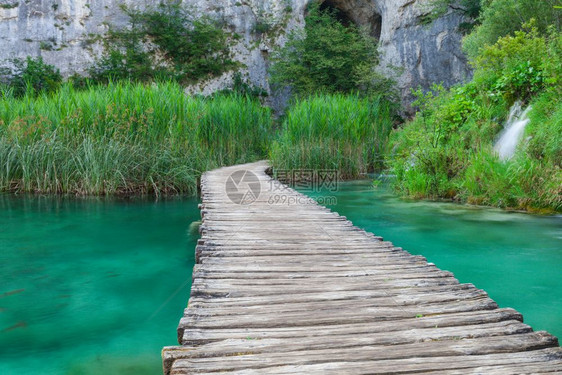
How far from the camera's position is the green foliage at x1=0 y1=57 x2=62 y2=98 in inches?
709

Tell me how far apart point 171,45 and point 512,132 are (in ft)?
55.8

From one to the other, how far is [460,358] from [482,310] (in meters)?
0.48

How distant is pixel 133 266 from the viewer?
4203mm

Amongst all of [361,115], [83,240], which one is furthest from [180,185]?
[361,115]

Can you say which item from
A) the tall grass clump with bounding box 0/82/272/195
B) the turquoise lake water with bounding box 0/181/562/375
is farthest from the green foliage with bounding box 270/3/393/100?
the turquoise lake water with bounding box 0/181/562/375

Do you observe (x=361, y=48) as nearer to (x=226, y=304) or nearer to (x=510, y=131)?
(x=510, y=131)

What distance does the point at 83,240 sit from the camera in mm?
5094

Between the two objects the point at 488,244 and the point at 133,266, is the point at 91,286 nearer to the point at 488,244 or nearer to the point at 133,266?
the point at 133,266

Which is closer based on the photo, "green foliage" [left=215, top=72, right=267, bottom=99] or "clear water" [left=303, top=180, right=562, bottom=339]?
"clear water" [left=303, top=180, right=562, bottom=339]

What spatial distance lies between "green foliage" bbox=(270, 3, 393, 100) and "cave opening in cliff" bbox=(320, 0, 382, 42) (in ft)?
9.94

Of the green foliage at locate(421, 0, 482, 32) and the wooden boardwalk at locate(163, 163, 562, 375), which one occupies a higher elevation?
the green foliage at locate(421, 0, 482, 32)

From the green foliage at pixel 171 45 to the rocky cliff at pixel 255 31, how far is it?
59 centimetres
